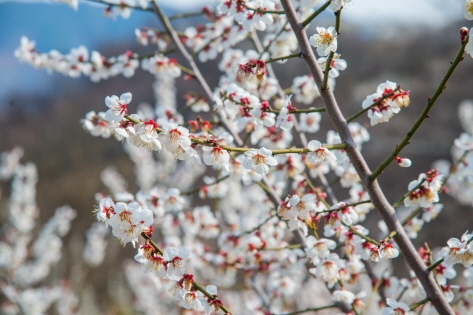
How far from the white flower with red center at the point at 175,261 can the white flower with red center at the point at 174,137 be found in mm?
294

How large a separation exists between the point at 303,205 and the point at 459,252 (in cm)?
48

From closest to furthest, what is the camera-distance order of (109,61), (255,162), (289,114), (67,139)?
1. (255,162)
2. (289,114)
3. (109,61)
4. (67,139)

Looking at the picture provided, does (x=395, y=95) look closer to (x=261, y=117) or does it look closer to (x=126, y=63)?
(x=261, y=117)

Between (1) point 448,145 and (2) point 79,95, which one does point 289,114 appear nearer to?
→ (1) point 448,145

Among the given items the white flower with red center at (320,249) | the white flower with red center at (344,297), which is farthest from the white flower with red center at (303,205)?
the white flower with red center at (344,297)

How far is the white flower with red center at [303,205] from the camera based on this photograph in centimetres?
139

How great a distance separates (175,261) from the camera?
1.18 metres

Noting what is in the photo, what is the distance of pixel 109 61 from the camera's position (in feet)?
7.64

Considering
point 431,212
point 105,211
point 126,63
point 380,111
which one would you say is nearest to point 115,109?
point 105,211

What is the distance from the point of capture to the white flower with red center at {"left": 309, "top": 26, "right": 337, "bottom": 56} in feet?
3.76

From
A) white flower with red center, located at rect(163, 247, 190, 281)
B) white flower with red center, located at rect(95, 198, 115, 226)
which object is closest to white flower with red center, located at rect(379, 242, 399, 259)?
white flower with red center, located at rect(163, 247, 190, 281)

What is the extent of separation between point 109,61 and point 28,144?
784 inches

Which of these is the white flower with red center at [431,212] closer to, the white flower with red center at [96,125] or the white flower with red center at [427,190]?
the white flower with red center at [427,190]

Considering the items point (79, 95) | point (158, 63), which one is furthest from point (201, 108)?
point (79, 95)
